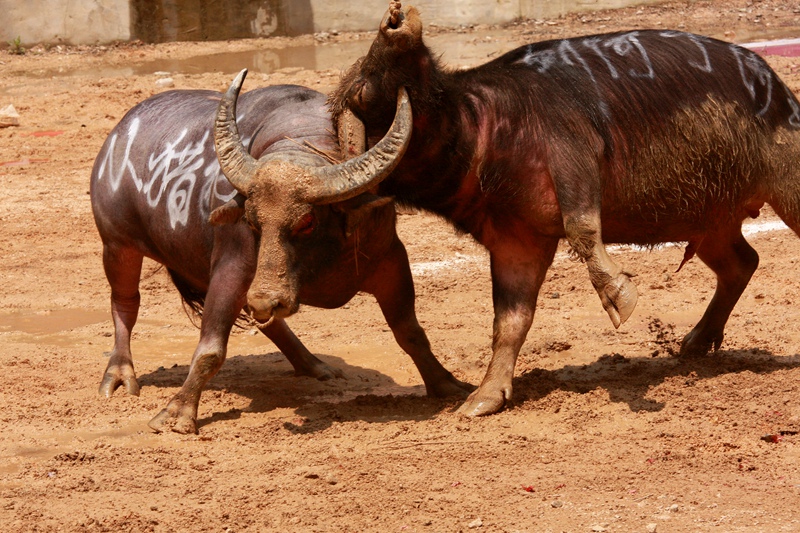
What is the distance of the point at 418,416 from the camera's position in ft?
19.3

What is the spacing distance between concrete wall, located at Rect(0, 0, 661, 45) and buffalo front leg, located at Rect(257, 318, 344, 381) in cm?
1125

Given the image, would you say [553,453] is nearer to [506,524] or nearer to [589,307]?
[506,524]

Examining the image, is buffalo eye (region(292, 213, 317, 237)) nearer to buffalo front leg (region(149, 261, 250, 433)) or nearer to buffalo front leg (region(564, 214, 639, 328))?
buffalo front leg (region(149, 261, 250, 433))

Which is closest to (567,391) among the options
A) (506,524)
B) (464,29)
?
(506,524)

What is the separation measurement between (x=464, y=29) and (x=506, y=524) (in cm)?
1405

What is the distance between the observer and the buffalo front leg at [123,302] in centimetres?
679

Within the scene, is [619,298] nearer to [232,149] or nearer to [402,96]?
[402,96]

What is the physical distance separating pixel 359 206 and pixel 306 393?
5.72 ft

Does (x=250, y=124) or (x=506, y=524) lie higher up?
(x=250, y=124)

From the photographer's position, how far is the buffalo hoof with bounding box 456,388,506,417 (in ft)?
18.5

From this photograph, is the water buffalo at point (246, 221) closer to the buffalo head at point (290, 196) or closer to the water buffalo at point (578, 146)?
the buffalo head at point (290, 196)

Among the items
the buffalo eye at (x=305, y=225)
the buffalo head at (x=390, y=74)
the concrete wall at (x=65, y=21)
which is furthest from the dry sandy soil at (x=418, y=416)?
the concrete wall at (x=65, y=21)

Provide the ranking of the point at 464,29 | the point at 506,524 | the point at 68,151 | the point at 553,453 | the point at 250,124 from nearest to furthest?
1. the point at 506,524
2. the point at 553,453
3. the point at 250,124
4. the point at 68,151
5. the point at 464,29

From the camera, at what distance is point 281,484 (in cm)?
484
